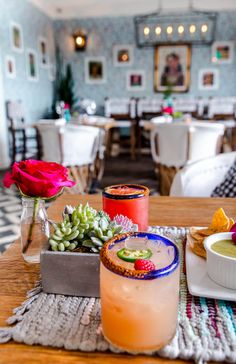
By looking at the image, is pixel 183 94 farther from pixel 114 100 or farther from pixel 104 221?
pixel 104 221

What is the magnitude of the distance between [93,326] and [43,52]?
7211 millimetres

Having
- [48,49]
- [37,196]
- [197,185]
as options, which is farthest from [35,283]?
[48,49]

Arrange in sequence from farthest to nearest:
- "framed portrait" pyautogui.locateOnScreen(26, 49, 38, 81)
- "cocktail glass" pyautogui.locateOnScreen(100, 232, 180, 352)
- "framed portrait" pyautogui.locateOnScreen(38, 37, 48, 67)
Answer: "framed portrait" pyautogui.locateOnScreen(38, 37, 48, 67) < "framed portrait" pyautogui.locateOnScreen(26, 49, 38, 81) < "cocktail glass" pyautogui.locateOnScreen(100, 232, 180, 352)

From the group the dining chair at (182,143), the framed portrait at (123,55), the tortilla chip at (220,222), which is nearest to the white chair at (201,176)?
the tortilla chip at (220,222)

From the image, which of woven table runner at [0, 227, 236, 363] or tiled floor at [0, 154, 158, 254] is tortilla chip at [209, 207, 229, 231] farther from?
tiled floor at [0, 154, 158, 254]

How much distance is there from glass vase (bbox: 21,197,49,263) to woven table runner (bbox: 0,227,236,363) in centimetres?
13

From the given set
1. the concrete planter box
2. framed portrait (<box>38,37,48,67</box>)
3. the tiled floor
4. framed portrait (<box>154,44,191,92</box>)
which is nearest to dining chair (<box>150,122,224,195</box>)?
the tiled floor

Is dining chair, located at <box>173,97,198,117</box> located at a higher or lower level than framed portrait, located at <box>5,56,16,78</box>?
lower

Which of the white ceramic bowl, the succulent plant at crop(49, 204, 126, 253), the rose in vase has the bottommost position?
the white ceramic bowl

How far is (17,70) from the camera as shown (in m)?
5.70

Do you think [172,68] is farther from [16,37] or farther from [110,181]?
[110,181]

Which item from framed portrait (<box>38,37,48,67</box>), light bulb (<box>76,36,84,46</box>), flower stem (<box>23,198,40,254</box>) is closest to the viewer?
flower stem (<box>23,198,40,254</box>)

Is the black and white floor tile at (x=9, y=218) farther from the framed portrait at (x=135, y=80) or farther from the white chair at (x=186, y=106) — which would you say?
the framed portrait at (x=135, y=80)

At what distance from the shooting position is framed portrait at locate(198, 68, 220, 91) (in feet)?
24.6
